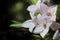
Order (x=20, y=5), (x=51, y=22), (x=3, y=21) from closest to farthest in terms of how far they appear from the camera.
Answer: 1. (x=51, y=22)
2. (x=20, y=5)
3. (x=3, y=21)

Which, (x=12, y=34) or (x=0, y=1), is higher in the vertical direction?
(x=0, y=1)

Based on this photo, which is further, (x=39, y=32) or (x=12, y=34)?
(x=12, y=34)

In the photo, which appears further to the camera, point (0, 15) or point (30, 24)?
point (0, 15)

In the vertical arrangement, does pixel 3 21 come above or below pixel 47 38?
below

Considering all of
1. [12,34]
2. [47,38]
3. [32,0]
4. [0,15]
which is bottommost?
[12,34]

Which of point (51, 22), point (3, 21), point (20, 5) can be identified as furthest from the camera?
point (3, 21)

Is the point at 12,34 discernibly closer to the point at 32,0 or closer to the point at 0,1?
the point at 0,1

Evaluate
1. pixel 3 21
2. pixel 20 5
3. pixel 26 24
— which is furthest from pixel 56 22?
pixel 3 21

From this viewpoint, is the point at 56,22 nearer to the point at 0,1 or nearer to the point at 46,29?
the point at 46,29

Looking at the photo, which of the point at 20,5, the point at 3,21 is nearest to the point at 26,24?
the point at 20,5
